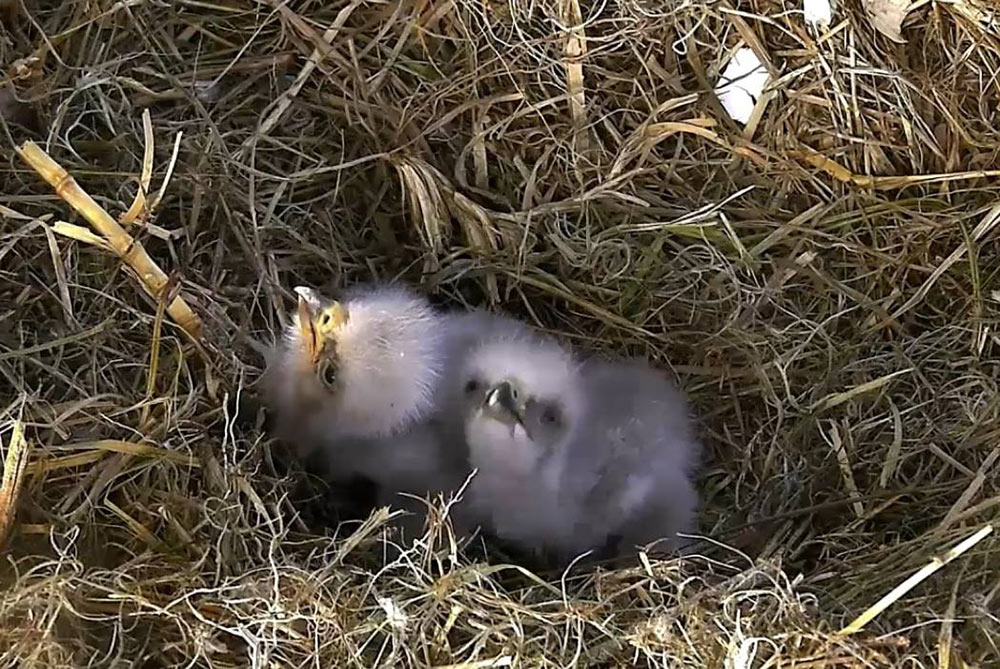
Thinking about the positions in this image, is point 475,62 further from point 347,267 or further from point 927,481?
point 927,481

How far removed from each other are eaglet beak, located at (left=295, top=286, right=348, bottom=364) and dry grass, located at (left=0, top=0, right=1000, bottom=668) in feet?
0.47

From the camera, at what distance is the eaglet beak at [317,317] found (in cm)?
185

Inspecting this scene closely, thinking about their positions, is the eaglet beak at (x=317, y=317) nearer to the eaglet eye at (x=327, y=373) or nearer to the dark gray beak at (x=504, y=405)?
the eaglet eye at (x=327, y=373)

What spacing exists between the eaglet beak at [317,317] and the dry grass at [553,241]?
144 mm

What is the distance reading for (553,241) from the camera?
2211 millimetres

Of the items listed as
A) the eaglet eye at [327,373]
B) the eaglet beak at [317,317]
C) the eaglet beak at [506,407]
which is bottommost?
the eaglet eye at [327,373]

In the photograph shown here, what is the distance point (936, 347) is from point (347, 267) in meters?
1.11

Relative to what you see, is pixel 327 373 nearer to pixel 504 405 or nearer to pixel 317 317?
pixel 317 317

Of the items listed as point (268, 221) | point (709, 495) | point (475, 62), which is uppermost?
point (475, 62)

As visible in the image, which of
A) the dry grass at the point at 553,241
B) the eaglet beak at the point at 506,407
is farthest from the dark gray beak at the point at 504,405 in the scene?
the dry grass at the point at 553,241

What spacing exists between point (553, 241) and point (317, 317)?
0.55 meters

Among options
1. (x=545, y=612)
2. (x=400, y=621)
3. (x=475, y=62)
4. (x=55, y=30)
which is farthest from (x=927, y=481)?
(x=55, y=30)

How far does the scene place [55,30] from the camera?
2.08m

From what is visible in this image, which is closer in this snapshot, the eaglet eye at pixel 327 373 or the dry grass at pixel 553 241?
the dry grass at pixel 553 241
